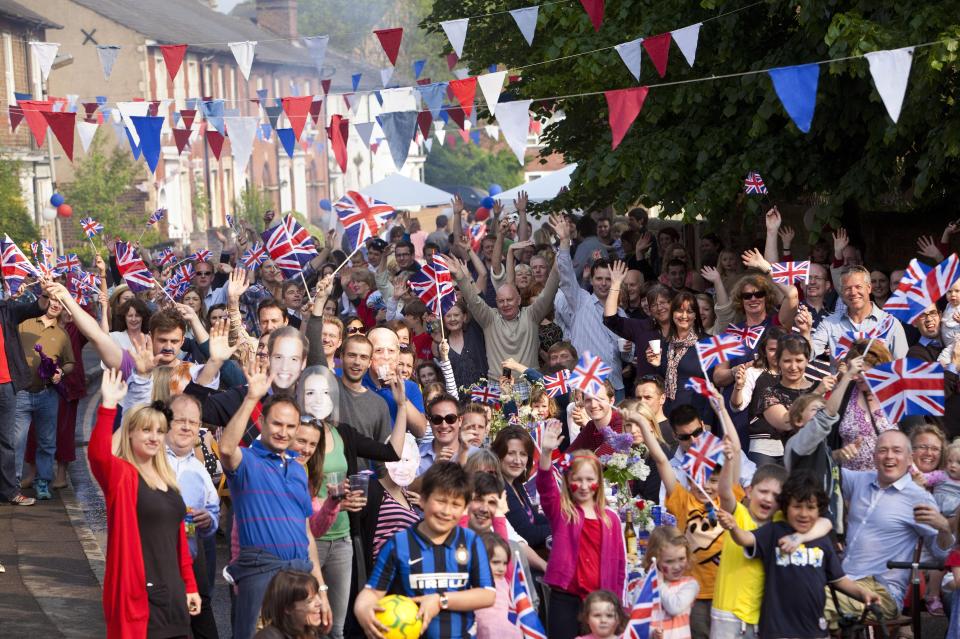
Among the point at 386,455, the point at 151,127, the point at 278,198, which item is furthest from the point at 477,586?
the point at 278,198

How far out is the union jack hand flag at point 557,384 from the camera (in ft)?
33.0

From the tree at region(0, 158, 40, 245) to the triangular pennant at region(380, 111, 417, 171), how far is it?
2262cm

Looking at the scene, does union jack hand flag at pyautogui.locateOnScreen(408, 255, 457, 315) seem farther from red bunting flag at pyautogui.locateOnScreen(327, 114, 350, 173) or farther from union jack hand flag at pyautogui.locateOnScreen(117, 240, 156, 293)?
red bunting flag at pyautogui.locateOnScreen(327, 114, 350, 173)

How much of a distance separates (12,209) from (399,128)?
2390 cm

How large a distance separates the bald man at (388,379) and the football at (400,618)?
283 centimetres

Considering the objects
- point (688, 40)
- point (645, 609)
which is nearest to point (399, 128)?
point (688, 40)

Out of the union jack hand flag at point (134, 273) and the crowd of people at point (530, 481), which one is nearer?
the crowd of people at point (530, 481)

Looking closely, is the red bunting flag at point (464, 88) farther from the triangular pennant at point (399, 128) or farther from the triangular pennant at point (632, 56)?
the triangular pennant at point (632, 56)

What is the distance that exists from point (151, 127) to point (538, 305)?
564 cm

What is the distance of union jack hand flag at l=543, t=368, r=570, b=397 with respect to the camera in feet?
33.0

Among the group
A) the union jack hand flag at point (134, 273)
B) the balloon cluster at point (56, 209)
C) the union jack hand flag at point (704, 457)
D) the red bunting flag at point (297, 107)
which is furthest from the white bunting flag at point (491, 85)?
the balloon cluster at point (56, 209)

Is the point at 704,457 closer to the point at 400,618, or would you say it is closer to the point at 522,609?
the point at 522,609

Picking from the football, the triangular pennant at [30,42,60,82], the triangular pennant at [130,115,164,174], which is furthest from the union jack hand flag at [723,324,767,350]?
the triangular pennant at [30,42,60,82]

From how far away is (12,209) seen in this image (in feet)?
123
